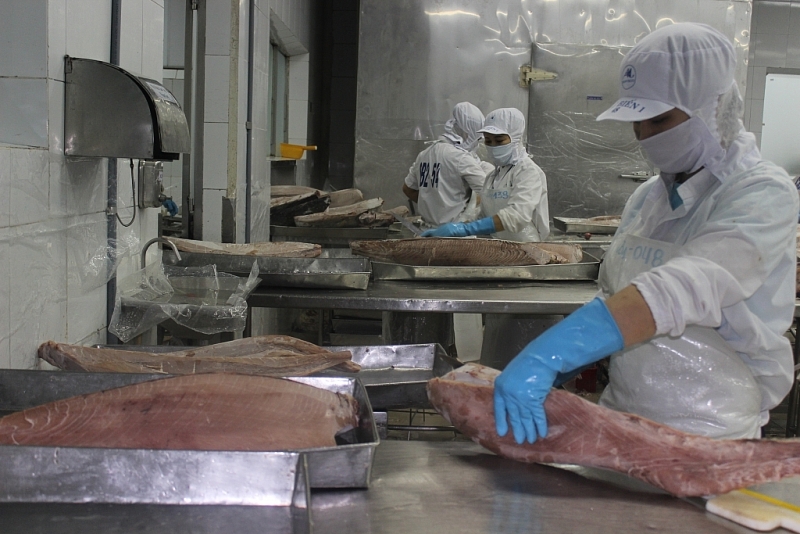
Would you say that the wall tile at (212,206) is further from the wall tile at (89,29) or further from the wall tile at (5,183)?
the wall tile at (5,183)

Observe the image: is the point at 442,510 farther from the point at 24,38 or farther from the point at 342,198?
the point at 342,198

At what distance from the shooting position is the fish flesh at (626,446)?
159 centimetres

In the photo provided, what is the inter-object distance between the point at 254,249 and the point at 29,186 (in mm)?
2068

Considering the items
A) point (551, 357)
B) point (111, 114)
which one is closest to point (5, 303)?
point (111, 114)

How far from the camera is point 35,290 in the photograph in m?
2.23

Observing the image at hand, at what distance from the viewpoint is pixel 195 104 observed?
5.02m

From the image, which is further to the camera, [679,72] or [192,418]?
[679,72]

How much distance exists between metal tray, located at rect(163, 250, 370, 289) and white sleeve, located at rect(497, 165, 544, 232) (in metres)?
1.93

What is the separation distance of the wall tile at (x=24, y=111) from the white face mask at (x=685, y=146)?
1.66 m

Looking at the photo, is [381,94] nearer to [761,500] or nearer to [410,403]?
[410,403]

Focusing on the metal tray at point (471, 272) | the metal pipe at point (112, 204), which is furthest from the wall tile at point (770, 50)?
the metal pipe at point (112, 204)

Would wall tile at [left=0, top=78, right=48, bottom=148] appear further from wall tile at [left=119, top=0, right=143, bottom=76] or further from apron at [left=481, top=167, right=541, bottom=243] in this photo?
apron at [left=481, top=167, right=541, bottom=243]

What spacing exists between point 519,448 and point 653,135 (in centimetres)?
85

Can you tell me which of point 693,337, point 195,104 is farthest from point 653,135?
point 195,104
